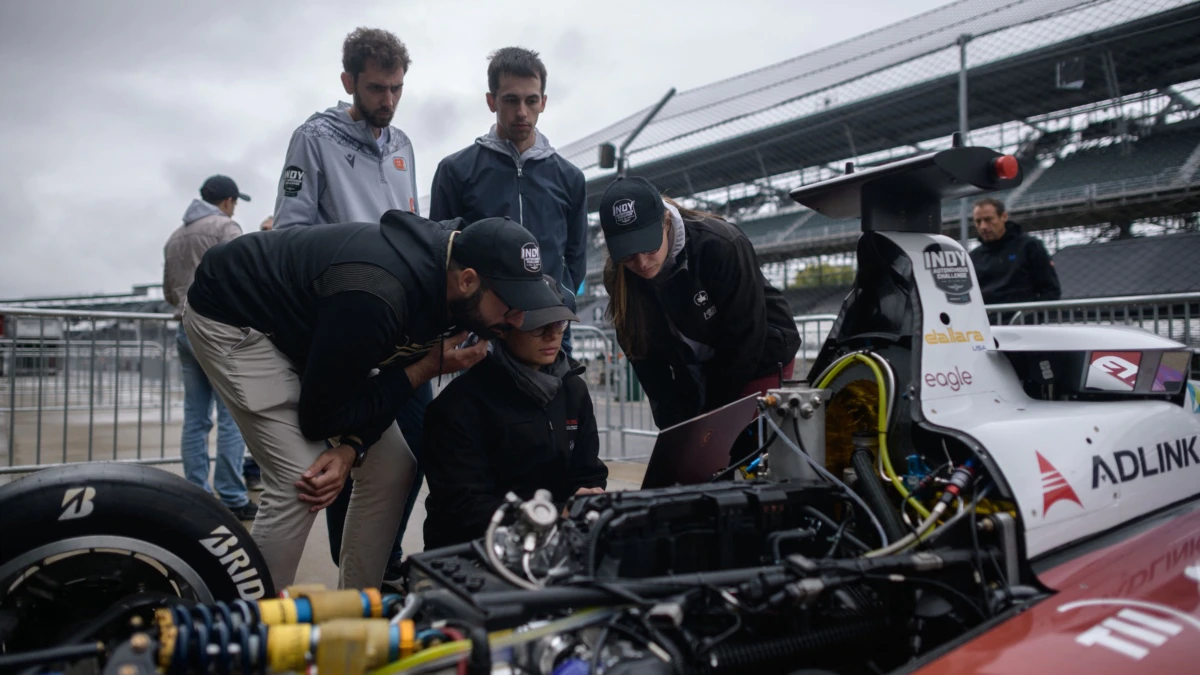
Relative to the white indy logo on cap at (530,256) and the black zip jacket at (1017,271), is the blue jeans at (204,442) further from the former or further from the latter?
the black zip jacket at (1017,271)

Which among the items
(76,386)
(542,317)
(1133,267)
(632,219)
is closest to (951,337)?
(632,219)

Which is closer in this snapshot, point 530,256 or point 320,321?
point 320,321

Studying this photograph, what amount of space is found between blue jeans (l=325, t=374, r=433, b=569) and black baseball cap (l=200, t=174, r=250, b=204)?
8.97ft

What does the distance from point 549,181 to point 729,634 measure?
2.47m

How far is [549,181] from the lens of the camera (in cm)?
361

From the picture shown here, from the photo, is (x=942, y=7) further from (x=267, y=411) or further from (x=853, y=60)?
(x=267, y=411)

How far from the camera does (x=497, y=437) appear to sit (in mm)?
2742

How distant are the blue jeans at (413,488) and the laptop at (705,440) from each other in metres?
1.15

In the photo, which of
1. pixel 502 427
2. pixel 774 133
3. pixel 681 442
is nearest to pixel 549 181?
pixel 502 427

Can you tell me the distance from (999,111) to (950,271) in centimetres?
2625

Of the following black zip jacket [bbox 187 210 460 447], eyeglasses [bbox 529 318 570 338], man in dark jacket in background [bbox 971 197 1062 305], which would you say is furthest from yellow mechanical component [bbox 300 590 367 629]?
man in dark jacket in background [bbox 971 197 1062 305]

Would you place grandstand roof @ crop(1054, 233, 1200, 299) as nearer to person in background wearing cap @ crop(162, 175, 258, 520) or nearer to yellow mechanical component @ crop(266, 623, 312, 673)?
person in background wearing cap @ crop(162, 175, 258, 520)

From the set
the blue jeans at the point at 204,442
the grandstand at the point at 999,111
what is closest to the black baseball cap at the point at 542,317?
the blue jeans at the point at 204,442

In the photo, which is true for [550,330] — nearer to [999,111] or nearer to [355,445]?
[355,445]
